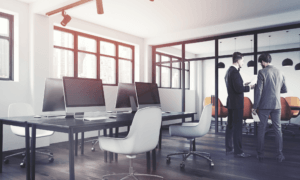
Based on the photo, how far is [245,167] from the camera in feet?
10.4

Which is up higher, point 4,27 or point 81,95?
point 4,27

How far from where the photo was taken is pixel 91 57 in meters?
5.91

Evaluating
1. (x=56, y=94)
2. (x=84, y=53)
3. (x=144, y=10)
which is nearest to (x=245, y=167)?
(x=56, y=94)

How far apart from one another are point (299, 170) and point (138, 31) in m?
5.13

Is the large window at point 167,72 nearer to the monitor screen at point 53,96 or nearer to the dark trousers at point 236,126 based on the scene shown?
the dark trousers at point 236,126

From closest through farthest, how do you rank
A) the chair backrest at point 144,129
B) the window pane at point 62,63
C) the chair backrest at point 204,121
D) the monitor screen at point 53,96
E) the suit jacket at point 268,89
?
the chair backrest at point 144,129 < the monitor screen at point 53,96 < the chair backrest at point 204,121 < the suit jacket at point 268,89 < the window pane at point 62,63

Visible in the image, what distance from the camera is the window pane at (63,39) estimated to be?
5.22 metres

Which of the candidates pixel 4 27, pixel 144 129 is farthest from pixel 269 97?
pixel 4 27

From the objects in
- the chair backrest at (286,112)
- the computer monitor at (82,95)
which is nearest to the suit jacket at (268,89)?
the computer monitor at (82,95)

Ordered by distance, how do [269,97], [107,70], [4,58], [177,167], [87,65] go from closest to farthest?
[177,167], [269,97], [4,58], [87,65], [107,70]

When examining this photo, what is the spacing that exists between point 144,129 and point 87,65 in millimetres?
3984

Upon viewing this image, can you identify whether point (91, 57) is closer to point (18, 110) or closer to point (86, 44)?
point (86, 44)

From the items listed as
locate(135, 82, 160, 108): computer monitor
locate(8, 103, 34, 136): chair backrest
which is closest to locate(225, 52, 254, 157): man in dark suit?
locate(135, 82, 160, 108): computer monitor

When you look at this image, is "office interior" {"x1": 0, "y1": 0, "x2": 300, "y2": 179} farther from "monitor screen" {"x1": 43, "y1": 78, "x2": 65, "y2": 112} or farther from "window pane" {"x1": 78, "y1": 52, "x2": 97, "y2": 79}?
"monitor screen" {"x1": 43, "y1": 78, "x2": 65, "y2": 112}
